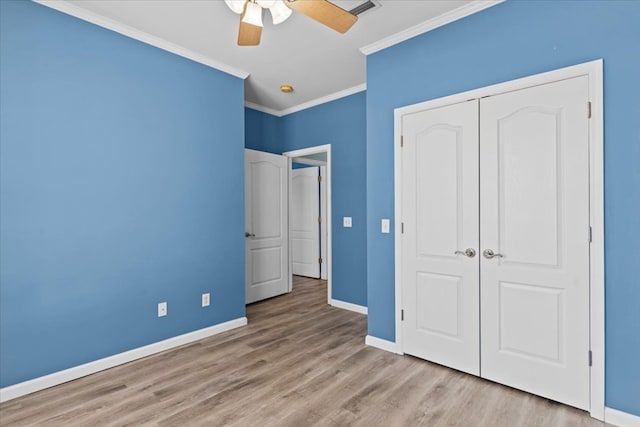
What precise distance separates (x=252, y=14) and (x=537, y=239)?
2.36m

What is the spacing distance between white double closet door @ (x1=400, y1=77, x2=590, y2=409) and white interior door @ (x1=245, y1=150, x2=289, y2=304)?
2.35 meters

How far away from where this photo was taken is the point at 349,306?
14.1ft

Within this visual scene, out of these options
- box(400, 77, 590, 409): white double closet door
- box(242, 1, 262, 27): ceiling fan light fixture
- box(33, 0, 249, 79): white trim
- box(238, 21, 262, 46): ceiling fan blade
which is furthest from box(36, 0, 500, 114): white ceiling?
box(400, 77, 590, 409): white double closet door

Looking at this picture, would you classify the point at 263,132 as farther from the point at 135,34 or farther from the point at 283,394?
the point at 283,394

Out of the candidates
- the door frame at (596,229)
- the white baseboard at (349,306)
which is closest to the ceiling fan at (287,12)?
the door frame at (596,229)

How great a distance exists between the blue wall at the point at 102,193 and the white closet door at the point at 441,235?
1926 millimetres

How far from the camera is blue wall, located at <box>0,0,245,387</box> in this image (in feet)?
7.46

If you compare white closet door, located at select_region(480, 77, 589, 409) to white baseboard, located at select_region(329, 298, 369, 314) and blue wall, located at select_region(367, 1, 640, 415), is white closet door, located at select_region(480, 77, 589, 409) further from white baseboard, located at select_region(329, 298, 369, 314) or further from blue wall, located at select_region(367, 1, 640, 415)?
white baseboard, located at select_region(329, 298, 369, 314)

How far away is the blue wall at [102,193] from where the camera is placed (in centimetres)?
227

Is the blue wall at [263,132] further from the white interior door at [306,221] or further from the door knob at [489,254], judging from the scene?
the door knob at [489,254]

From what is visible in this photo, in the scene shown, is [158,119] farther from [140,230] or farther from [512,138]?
[512,138]

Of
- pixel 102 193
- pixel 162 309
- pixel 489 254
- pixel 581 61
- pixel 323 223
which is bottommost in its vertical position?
pixel 162 309

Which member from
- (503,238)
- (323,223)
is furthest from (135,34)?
(323,223)

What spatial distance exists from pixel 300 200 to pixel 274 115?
73.8 inches
